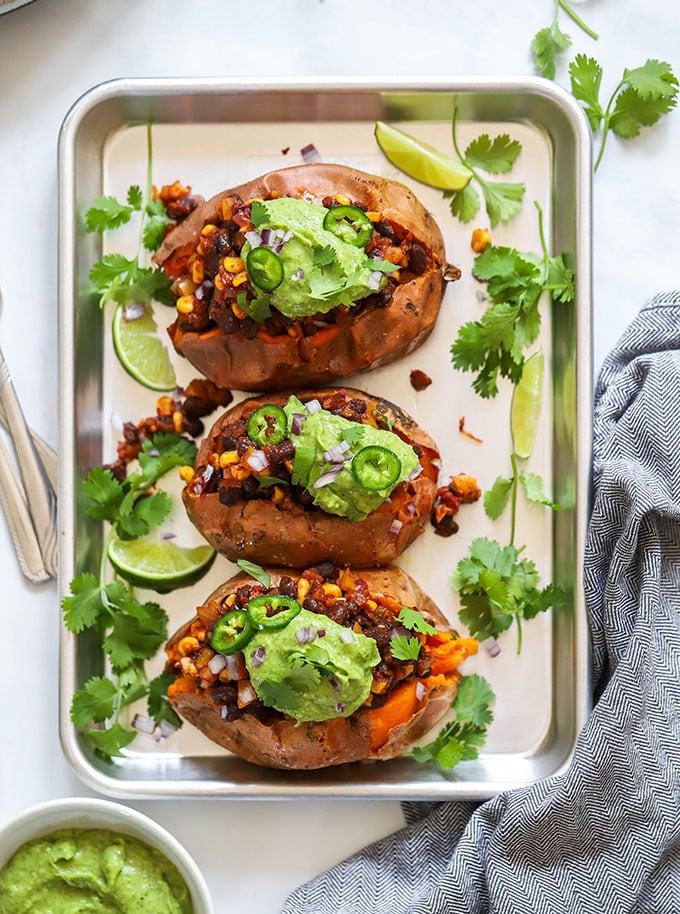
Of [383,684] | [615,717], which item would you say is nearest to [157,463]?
[383,684]

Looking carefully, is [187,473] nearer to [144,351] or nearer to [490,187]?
[144,351]

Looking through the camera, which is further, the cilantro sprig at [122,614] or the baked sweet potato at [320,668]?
the cilantro sprig at [122,614]

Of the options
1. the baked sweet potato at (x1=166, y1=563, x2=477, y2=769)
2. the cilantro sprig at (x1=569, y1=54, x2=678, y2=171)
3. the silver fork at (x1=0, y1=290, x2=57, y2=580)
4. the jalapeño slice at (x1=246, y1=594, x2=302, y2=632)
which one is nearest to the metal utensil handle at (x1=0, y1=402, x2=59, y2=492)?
the silver fork at (x1=0, y1=290, x2=57, y2=580)

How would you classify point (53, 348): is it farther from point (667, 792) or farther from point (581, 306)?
point (667, 792)

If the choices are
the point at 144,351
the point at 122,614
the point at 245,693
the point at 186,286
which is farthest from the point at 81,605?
the point at 186,286

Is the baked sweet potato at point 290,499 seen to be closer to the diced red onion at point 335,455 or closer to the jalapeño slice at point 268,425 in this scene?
the jalapeño slice at point 268,425

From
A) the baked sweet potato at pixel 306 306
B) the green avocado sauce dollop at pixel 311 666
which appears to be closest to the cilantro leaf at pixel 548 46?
the baked sweet potato at pixel 306 306
